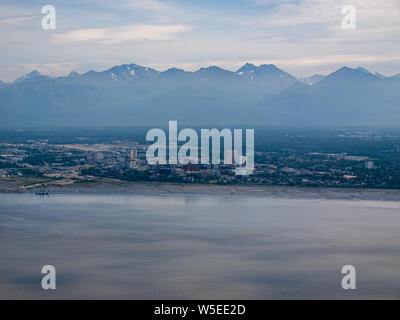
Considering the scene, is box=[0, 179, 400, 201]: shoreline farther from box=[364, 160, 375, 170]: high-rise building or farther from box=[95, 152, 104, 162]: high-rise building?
box=[95, 152, 104, 162]: high-rise building

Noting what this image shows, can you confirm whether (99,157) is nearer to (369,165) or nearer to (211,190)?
(211,190)

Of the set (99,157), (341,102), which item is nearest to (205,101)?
(341,102)

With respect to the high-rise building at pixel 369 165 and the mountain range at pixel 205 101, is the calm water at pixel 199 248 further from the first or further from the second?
the mountain range at pixel 205 101

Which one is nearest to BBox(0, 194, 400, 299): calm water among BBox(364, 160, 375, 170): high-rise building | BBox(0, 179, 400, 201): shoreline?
BBox(0, 179, 400, 201): shoreline

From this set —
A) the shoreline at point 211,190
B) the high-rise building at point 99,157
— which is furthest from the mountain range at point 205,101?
the shoreline at point 211,190

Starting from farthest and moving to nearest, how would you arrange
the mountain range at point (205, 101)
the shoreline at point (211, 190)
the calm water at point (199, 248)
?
the mountain range at point (205, 101) < the shoreline at point (211, 190) < the calm water at point (199, 248)

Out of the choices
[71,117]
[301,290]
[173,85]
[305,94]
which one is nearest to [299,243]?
[301,290]
